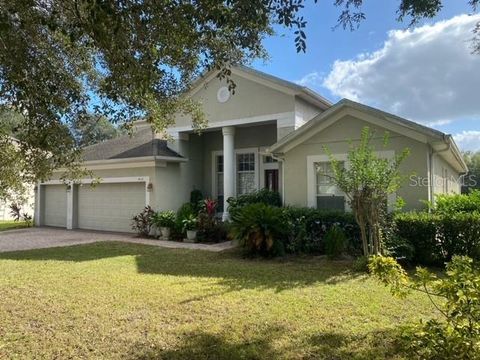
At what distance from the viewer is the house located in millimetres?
12211

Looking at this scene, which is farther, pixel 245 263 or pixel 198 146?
pixel 198 146

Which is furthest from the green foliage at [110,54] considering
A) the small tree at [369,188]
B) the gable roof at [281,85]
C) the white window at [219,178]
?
the white window at [219,178]

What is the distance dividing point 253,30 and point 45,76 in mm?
3405

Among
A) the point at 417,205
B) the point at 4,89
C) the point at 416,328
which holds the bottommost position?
the point at 416,328

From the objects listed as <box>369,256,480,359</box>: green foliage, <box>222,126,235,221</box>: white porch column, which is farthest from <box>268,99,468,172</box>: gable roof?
<box>369,256,480,359</box>: green foliage

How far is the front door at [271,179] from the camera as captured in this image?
1791cm

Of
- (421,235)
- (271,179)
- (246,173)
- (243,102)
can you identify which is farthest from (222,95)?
(421,235)

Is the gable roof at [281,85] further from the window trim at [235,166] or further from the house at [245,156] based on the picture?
the window trim at [235,166]

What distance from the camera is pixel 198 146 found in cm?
1962

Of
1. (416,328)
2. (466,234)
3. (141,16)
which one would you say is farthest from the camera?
(466,234)

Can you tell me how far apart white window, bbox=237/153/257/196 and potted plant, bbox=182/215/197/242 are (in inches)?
146

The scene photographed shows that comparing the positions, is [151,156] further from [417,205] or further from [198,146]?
[417,205]

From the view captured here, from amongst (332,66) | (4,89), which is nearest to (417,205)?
(332,66)

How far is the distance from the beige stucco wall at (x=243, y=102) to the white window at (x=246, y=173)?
7.81ft
